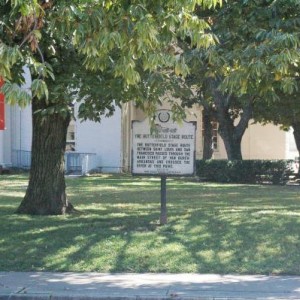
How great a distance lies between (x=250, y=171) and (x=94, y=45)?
63.3ft

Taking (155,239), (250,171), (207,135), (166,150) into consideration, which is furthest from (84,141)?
(155,239)

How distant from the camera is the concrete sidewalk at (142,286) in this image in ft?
25.4

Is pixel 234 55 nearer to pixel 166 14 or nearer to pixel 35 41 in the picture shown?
pixel 166 14

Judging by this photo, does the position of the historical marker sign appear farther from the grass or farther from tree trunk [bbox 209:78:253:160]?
tree trunk [bbox 209:78:253:160]

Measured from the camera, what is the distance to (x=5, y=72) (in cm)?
703

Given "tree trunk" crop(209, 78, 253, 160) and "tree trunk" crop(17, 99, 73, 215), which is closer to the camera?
"tree trunk" crop(17, 99, 73, 215)

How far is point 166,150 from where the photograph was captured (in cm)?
1158

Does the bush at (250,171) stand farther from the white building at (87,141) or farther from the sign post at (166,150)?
the sign post at (166,150)

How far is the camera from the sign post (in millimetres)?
11531

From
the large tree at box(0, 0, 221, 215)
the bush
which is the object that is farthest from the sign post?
the bush

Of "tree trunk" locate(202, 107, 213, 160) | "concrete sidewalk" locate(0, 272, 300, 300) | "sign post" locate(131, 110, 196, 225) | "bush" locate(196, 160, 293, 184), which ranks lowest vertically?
"concrete sidewalk" locate(0, 272, 300, 300)

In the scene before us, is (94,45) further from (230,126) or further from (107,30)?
(230,126)

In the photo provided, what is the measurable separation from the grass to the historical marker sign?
1100mm

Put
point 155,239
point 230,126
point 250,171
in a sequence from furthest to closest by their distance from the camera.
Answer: point 230,126
point 250,171
point 155,239
